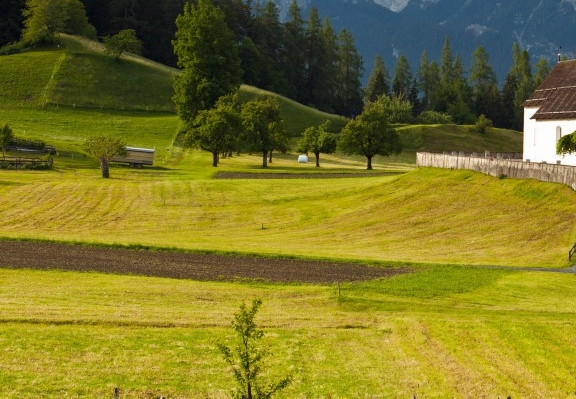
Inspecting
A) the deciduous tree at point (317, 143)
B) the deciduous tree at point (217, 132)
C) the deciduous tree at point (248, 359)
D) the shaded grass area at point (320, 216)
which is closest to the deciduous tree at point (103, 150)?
the shaded grass area at point (320, 216)

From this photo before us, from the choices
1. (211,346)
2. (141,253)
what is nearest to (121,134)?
(141,253)

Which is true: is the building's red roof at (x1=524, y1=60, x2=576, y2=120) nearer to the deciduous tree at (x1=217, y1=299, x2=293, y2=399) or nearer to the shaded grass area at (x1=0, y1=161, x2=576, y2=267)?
the shaded grass area at (x1=0, y1=161, x2=576, y2=267)

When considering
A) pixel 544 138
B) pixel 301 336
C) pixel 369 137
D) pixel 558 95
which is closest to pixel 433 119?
pixel 369 137

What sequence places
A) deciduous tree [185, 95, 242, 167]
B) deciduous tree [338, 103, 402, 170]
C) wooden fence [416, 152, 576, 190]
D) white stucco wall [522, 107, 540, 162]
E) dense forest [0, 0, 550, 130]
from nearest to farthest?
1. wooden fence [416, 152, 576, 190]
2. white stucco wall [522, 107, 540, 162]
3. deciduous tree [185, 95, 242, 167]
4. deciduous tree [338, 103, 402, 170]
5. dense forest [0, 0, 550, 130]

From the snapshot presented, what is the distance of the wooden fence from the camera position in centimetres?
5210

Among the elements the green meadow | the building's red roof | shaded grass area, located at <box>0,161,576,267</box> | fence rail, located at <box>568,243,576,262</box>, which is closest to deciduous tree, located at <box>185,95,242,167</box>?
the green meadow

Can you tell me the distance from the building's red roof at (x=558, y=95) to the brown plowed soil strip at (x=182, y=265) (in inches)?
1418

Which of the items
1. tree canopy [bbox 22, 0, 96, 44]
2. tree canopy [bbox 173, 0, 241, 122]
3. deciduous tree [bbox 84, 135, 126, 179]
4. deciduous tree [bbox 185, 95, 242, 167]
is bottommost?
deciduous tree [bbox 84, 135, 126, 179]

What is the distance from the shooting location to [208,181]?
251 feet

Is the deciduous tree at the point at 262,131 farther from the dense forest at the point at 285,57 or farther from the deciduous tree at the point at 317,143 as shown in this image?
the dense forest at the point at 285,57

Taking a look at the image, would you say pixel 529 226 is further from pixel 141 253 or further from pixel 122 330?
pixel 122 330

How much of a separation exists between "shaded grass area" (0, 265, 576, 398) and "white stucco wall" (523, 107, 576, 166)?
35.1 metres

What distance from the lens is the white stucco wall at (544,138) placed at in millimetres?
67188

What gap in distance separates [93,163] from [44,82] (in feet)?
158
